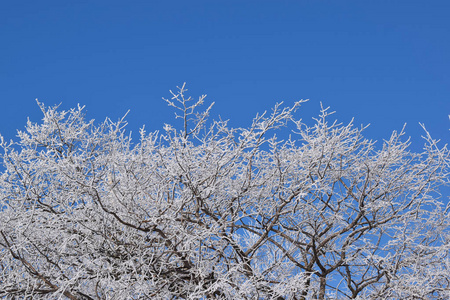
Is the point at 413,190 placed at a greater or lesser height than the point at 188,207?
greater

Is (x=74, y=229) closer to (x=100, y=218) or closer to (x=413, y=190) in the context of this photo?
(x=100, y=218)

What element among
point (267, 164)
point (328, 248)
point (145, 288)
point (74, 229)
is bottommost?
point (145, 288)

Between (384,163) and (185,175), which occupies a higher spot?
(384,163)

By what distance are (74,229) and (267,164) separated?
2.52 meters

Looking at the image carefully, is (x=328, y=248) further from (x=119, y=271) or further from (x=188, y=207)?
(x=119, y=271)

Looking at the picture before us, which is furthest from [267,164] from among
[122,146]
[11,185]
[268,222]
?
[11,185]

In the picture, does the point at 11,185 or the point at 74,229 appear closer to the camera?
the point at 74,229

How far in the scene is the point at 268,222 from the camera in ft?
20.4

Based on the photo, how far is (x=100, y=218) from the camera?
564 centimetres

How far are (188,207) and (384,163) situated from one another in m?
2.61

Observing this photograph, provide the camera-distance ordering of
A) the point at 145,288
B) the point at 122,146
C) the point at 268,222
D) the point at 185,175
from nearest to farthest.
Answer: the point at 145,288 < the point at 185,175 < the point at 268,222 < the point at 122,146

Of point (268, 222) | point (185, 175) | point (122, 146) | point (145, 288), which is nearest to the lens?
point (145, 288)

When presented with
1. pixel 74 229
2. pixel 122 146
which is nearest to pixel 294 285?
pixel 74 229

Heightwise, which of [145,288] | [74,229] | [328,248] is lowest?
[145,288]
